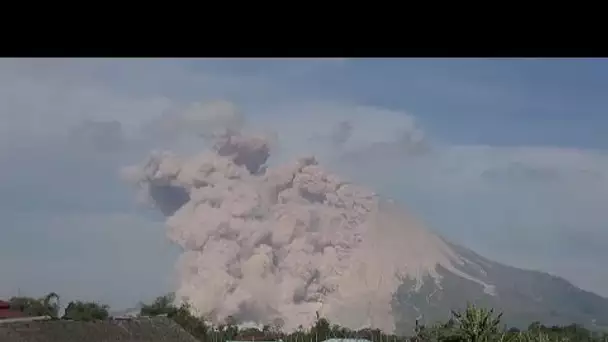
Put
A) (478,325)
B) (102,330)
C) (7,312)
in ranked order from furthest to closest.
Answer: (102,330), (7,312), (478,325)

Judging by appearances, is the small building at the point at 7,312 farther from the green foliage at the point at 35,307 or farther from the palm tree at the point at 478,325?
the palm tree at the point at 478,325

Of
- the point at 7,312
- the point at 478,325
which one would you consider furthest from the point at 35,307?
the point at 478,325

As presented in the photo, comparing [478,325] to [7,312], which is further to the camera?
[7,312]

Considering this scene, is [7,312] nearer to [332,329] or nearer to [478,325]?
[332,329]
